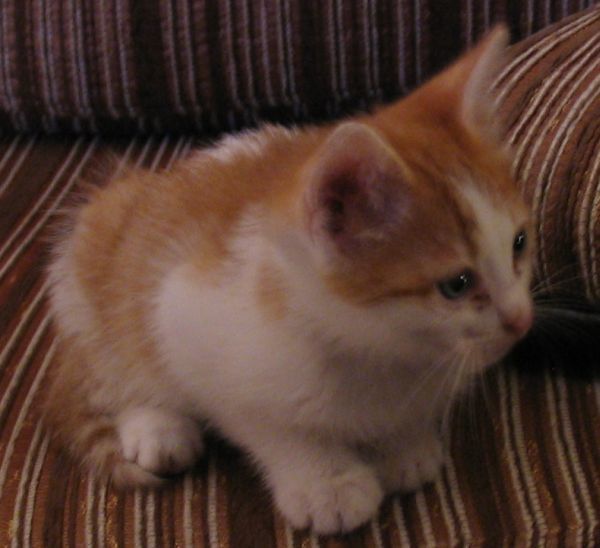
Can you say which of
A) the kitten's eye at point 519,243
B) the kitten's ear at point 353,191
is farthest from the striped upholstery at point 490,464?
the kitten's ear at point 353,191

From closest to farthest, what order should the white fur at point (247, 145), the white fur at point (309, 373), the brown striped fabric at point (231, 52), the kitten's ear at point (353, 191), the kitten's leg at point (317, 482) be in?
the kitten's ear at point (353, 191)
the white fur at point (309, 373)
the kitten's leg at point (317, 482)
the white fur at point (247, 145)
the brown striped fabric at point (231, 52)

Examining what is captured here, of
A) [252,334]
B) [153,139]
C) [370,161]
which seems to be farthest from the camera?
[153,139]

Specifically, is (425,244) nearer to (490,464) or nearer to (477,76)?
(477,76)

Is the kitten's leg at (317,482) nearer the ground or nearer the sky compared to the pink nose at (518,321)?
nearer the ground

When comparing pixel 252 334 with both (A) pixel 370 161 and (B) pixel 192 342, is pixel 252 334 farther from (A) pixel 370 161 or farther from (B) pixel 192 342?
(A) pixel 370 161

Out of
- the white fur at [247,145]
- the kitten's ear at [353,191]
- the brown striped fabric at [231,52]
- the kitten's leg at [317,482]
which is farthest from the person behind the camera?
the brown striped fabric at [231,52]

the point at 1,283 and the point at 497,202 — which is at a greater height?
the point at 497,202

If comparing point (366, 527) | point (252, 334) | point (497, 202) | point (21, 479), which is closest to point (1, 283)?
point (21, 479)

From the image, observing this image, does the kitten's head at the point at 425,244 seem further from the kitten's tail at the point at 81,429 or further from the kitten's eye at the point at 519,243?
the kitten's tail at the point at 81,429
